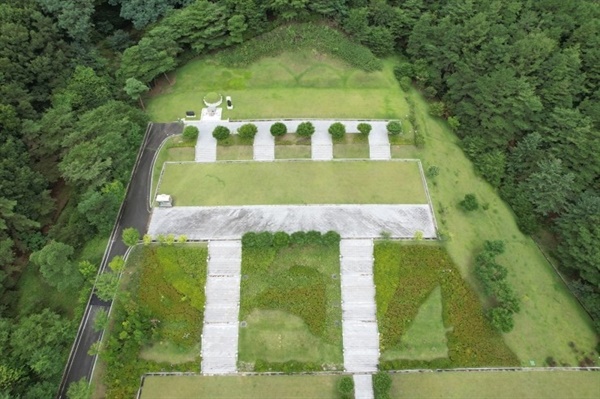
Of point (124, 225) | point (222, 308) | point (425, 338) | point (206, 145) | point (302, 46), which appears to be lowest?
point (425, 338)

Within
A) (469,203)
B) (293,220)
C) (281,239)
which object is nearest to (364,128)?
(293,220)

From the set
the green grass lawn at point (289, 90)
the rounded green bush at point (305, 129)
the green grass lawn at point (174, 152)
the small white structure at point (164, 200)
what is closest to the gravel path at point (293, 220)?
the small white structure at point (164, 200)

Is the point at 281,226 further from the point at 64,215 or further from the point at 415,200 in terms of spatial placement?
the point at 64,215

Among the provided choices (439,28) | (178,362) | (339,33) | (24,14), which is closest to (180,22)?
(24,14)

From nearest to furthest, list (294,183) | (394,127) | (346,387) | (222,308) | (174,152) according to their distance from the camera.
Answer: (346,387) → (222,308) → (294,183) → (394,127) → (174,152)

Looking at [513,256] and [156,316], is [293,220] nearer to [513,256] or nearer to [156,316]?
[156,316]

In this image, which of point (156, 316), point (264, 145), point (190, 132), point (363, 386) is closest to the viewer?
point (363, 386)

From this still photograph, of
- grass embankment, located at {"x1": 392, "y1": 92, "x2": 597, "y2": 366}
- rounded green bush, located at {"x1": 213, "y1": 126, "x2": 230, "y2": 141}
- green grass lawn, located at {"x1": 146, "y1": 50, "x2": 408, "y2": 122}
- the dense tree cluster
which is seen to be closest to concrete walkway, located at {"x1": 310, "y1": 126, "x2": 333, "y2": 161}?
green grass lawn, located at {"x1": 146, "y1": 50, "x2": 408, "y2": 122}
